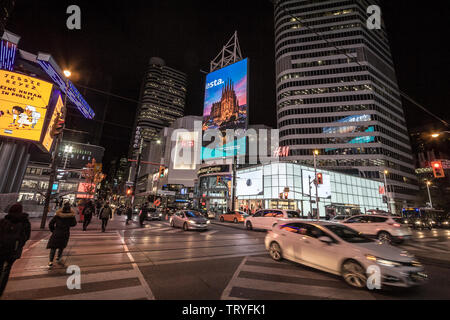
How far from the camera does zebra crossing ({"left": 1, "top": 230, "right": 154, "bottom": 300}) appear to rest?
409cm

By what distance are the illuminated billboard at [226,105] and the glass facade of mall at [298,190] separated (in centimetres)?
1835

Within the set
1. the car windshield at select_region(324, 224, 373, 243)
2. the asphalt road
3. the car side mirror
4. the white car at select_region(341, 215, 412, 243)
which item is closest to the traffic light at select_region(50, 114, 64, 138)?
the asphalt road

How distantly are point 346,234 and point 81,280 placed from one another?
719cm

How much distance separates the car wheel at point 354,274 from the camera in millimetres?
4961

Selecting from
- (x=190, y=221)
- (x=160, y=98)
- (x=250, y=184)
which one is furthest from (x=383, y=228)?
(x=160, y=98)

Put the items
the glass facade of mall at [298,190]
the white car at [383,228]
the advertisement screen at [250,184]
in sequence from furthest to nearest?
the advertisement screen at [250,184]
the glass facade of mall at [298,190]
the white car at [383,228]

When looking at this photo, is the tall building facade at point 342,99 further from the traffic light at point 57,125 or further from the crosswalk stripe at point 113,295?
the crosswalk stripe at point 113,295

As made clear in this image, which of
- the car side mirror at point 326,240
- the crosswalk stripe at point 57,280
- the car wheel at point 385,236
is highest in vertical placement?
the car side mirror at point 326,240

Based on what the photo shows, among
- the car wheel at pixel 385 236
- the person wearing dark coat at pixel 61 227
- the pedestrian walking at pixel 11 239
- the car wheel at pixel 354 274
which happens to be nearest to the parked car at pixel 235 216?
the car wheel at pixel 385 236

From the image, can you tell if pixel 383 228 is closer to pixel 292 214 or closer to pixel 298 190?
pixel 292 214

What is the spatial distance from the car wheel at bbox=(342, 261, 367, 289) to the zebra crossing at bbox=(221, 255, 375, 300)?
0.60 ft

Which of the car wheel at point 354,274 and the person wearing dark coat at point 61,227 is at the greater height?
the person wearing dark coat at point 61,227

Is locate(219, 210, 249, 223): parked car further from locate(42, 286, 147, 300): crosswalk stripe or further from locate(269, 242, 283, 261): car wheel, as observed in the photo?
locate(42, 286, 147, 300): crosswalk stripe

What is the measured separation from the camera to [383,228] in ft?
38.8
